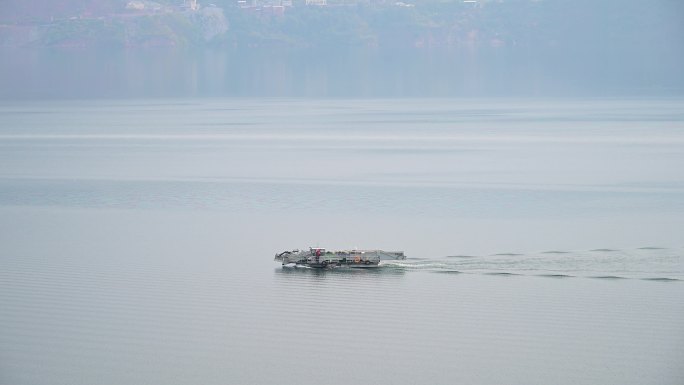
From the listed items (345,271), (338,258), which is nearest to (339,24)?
(338,258)

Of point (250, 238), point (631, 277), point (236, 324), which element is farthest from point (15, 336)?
point (631, 277)

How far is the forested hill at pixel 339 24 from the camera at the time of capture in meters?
107

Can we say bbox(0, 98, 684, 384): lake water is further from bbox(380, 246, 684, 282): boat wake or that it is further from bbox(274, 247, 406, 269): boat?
bbox(274, 247, 406, 269): boat

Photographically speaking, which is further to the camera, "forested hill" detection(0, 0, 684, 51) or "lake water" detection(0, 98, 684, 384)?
"forested hill" detection(0, 0, 684, 51)

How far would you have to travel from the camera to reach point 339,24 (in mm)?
120312

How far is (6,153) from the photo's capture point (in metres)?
40.1

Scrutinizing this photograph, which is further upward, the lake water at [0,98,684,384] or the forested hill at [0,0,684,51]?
the forested hill at [0,0,684,51]

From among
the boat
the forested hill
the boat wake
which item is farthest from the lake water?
the forested hill

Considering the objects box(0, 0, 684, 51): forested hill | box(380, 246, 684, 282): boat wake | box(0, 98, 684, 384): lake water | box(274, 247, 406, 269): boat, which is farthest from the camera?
box(0, 0, 684, 51): forested hill

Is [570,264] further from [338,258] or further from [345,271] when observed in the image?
[338,258]

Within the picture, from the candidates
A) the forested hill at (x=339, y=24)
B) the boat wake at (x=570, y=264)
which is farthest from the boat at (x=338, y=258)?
the forested hill at (x=339, y=24)

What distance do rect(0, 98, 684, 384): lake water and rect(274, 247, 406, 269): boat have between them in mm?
181

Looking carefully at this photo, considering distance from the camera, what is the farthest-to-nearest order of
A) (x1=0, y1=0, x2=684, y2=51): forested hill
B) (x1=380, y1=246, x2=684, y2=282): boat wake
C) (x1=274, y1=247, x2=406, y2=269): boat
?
1. (x1=0, y1=0, x2=684, y2=51): forested hill
2. (x1=274, y1=247, x2=406, y2=269): boat
3. (x1=380, y1=246, x2=684, y2=282): boat wake

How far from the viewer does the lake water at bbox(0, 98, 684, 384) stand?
15797 millimetres
